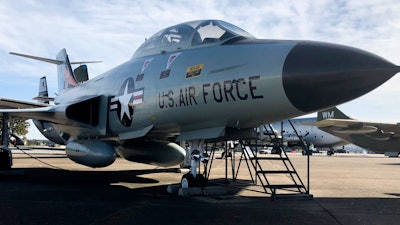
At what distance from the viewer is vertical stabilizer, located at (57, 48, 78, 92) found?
49.4 ft

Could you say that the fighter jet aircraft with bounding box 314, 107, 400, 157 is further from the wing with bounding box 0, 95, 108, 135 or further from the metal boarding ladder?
the wing with bounding box 0, 95, 108, 135

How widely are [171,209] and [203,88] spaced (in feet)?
6.70

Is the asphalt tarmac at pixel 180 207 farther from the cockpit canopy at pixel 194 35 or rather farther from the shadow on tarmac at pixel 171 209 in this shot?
the cockpit canopy at pixel 194 35

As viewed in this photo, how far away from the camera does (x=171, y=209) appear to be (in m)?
5.80

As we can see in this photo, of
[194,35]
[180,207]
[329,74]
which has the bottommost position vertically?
[180,207]

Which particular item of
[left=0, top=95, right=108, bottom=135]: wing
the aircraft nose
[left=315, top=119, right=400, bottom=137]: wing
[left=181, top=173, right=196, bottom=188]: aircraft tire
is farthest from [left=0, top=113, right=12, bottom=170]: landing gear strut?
[left=315, top=119, right=400, bottom=137]: wing

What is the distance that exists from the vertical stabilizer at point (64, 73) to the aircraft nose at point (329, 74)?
1114cm

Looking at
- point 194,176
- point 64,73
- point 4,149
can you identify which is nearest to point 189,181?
point 194,176

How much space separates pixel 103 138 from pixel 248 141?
425 centimetres

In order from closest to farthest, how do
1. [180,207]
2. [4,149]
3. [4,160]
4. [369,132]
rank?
[180,207], [4,149], [4,160], [369,132]

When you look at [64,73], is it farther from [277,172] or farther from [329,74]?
[329,74]

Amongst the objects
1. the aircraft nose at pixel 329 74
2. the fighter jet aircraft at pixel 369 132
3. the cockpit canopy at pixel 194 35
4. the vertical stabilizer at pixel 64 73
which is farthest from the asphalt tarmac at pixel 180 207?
the fighter jet aircraft at pixel 369 132

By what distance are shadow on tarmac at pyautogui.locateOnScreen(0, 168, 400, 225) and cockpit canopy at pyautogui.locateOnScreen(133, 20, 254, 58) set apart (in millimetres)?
2942

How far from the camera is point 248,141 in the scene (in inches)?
324
